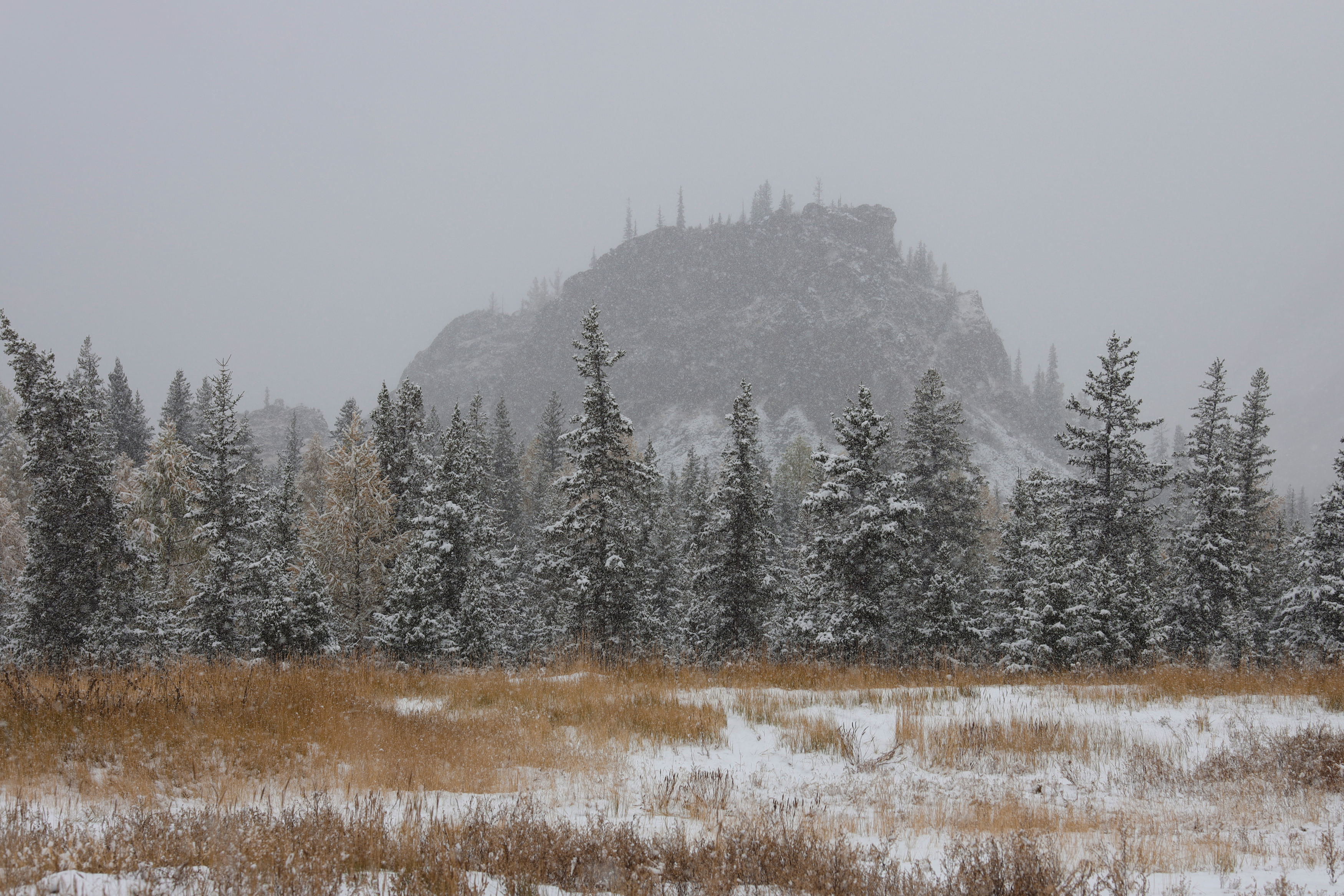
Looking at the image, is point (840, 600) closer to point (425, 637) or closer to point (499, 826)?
point (425, 637)

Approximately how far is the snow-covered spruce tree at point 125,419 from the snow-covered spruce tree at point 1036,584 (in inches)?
2475

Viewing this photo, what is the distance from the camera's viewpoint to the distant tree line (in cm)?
2098

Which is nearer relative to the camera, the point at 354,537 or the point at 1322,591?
the point at 1322,591

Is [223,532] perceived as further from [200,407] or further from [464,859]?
[200,407]

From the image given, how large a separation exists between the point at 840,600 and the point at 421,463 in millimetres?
21067

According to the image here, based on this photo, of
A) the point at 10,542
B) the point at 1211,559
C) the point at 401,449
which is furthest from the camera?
the point at 10,542

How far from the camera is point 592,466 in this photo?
23.4m

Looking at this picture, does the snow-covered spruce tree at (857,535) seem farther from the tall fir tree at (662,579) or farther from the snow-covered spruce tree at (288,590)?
the snow-covered spruce tree at (288,590)

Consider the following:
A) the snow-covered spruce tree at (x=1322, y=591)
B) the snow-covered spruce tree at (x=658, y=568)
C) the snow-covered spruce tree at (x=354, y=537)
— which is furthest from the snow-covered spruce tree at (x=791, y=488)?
the snow-covered spruce tree at (x=354, y=537)

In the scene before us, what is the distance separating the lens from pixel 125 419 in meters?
54.1

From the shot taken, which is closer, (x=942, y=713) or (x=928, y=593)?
(x=942, y=713)

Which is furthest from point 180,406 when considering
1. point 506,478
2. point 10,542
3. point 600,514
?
point 600,514

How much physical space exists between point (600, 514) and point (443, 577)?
265 inches

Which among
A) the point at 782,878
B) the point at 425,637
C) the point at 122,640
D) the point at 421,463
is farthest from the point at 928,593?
the point at 122,640
